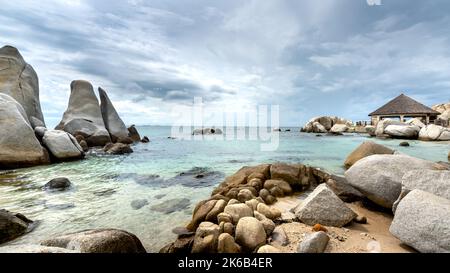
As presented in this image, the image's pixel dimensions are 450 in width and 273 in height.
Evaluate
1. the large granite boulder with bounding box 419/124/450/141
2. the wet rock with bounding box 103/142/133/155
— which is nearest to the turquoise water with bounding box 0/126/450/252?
the wet rock with bounding box 103/142/133/155

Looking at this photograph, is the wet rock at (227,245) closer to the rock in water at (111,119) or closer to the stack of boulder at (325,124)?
the rock in water at (111,119)

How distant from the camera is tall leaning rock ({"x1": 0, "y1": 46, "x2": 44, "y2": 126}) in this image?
17061 millimetres

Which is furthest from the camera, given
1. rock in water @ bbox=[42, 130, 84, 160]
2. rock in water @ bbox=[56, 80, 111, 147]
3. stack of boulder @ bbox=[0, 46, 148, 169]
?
rock in water @ bbox=[56, 80, 111, 147]

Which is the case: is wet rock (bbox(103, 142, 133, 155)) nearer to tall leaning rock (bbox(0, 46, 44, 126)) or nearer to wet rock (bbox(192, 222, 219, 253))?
tall leaning rock (bbox(0, 46, 44, 126))

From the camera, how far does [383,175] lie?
4.41 m

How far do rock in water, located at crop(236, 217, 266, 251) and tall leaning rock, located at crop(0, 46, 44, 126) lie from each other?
69.1ft

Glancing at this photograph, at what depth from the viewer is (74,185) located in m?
8.00

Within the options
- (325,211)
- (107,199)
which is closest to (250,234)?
(325,211)

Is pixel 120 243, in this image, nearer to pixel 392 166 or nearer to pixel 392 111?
pixel 392 166

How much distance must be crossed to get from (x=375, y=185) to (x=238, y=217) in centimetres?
323

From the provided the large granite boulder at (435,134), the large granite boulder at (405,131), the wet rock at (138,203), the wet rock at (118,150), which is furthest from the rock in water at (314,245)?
the large granite boulder at (405,131)

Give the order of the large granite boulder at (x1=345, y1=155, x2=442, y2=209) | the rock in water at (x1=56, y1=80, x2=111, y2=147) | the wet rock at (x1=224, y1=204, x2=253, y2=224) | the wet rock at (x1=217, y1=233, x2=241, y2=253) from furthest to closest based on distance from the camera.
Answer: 1. the rock in water at (x1=56, y1=80, x2=111, y2=147)
2. the large granite boulder at (x1=345, y1=155, x2=442, y2=209)
3. the wet rock at (x1=224, y1=204, x2=253, y2=224)
4. the wet rock at (x1=217, y1=233, x2=241, y2=253)

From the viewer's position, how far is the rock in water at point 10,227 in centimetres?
406
